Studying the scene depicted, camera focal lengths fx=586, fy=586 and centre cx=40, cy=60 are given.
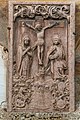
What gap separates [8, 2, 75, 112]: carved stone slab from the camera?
12.3ft

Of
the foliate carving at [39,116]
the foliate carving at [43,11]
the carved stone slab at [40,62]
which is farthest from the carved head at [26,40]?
the foliate carving at [39,116]

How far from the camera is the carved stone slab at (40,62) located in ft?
12.3

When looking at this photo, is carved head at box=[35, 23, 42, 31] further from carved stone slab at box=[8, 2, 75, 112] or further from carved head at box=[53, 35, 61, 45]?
carved head at box=[53, 35, 61, 45]

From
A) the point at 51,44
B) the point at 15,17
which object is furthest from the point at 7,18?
the point at 51,44

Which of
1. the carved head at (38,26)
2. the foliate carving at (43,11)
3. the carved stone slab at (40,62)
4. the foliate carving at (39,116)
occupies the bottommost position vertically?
the foliate carving at (39,116)

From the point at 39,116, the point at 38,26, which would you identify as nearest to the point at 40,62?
the point at 38,26

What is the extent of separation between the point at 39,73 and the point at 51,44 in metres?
0.20

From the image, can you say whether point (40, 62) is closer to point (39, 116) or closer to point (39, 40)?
point (39, 40)

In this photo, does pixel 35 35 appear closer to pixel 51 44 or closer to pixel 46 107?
pixel 51 44

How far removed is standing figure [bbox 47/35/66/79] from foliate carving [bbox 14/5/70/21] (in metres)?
0.14

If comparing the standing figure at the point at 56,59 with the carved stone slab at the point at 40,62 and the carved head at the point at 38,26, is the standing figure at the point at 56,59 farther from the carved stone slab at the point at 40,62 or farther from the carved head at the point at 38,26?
the carved head at the point at 38,26

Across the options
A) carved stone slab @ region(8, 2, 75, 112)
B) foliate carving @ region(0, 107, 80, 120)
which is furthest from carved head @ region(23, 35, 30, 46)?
foliate carving @ region(0, 107, 80, 120)

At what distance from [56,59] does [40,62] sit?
4.1 inches

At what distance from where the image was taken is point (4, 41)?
3.83m
